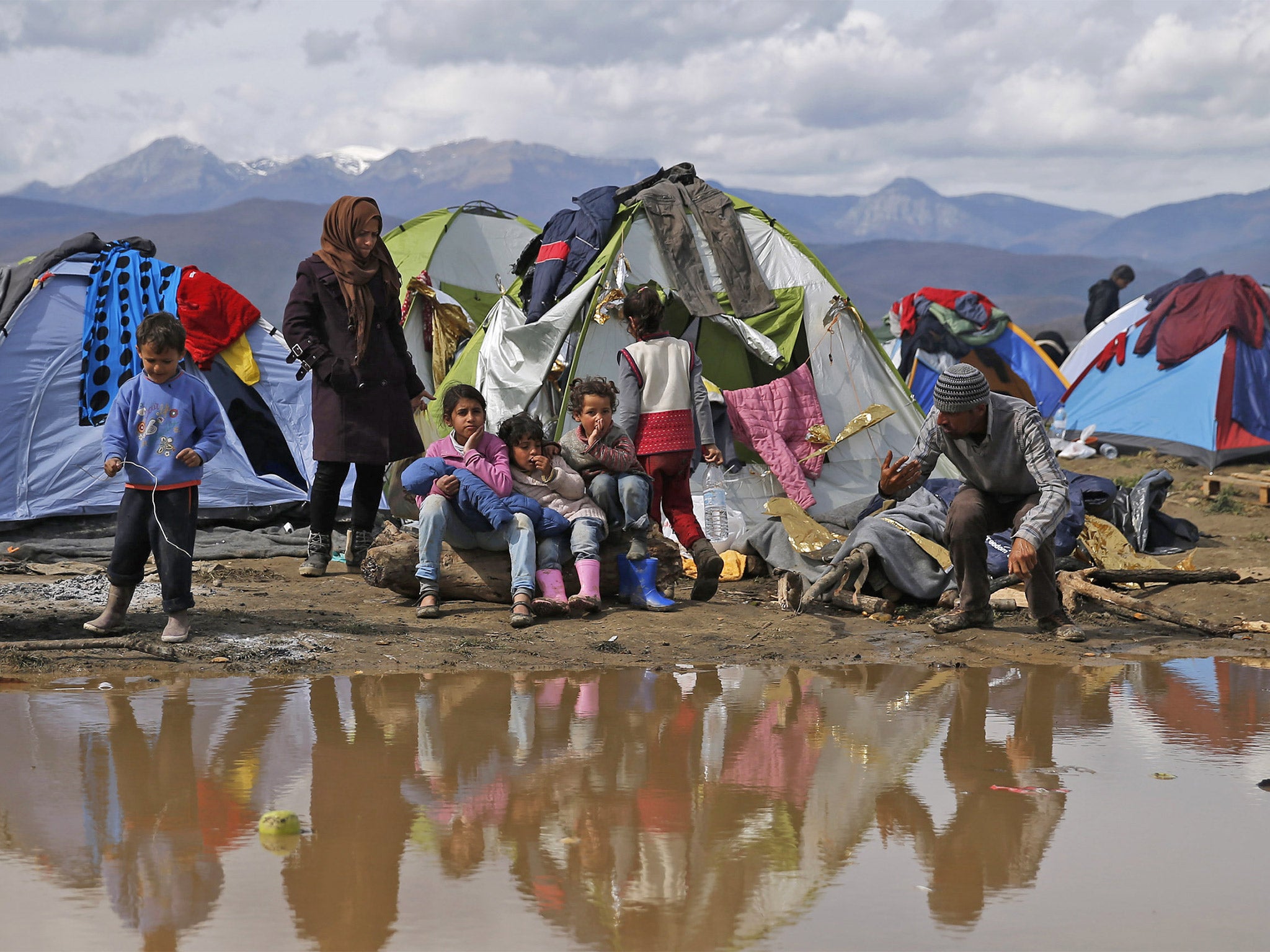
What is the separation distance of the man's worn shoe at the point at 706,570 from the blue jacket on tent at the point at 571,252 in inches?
111

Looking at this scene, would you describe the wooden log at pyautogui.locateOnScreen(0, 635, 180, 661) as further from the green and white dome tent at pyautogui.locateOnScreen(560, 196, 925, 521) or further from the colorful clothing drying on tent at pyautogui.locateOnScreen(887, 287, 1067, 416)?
the colorful clothing drying on tent at pyautogui.locateOnScreen(887, 287, 1067, 416)

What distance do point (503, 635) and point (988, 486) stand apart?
238 cm

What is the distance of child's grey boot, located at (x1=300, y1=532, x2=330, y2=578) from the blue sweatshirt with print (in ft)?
5.35

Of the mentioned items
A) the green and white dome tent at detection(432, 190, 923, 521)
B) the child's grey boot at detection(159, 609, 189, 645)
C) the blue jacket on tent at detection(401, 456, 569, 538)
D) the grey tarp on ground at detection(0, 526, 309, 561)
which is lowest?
the child's grey boot at detection(159, 609, 189, 645)

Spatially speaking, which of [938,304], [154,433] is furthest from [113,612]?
[938,304]

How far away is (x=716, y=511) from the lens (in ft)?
26.3

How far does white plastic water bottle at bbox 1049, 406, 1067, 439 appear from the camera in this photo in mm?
13227

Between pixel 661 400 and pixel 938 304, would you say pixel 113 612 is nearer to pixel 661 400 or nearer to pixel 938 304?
pixel 661 400

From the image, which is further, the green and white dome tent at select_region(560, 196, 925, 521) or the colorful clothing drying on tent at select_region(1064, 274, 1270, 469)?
the colorful clothing drying on tent at select_region(1064, 274, 1270, 469)

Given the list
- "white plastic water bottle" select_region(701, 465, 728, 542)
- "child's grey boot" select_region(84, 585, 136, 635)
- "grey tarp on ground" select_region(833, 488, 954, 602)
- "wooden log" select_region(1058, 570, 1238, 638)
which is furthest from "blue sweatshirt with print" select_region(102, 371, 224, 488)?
"wooden log" select_region(1058, 570, 1238, 638)

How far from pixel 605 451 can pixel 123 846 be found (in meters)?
3.66

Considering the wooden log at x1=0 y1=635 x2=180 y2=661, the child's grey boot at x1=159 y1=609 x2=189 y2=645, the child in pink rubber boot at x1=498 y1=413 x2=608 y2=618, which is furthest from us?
the child in pink rubber boot at x1=498 y1=413 x2=608 y2=618

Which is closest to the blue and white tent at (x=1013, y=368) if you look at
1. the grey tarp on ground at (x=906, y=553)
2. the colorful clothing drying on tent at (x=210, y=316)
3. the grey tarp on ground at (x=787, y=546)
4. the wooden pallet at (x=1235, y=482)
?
the wooden pallet at (x=1235, y=482)

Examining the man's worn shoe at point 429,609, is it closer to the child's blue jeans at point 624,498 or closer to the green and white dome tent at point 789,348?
the child's blue jeans at point 624,498
